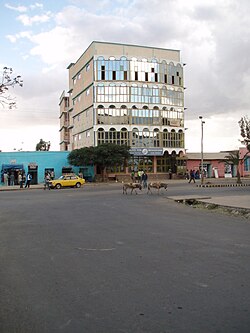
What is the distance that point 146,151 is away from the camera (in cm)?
6128

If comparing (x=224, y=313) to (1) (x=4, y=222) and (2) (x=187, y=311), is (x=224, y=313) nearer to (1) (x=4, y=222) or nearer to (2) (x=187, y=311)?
(2) (x=187, y=311)

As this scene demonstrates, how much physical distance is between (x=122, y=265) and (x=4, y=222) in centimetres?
807

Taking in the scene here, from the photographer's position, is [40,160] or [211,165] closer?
[40,160]

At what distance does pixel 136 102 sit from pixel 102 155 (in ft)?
45.0

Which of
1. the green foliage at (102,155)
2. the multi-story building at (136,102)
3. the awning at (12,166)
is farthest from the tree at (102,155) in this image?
the awning at (12,166)

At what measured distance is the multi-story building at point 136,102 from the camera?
60.3 metres

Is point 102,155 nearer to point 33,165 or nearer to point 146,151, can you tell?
point 146,151

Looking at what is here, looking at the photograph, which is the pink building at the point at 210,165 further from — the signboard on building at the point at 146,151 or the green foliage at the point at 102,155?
the green foliage at the point at 102,155

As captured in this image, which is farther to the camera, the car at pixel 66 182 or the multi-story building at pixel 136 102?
the multi-story building at pixel 136 102

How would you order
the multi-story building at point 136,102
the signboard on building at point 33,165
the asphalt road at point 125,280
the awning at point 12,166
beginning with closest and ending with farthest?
the asphalt road at point 125,280
the awning at point 12,166
the signboard on building at point 33,165
the multi-story building at point 136,102

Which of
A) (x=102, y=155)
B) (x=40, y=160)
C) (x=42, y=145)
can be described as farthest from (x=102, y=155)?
(x=42, y=145)

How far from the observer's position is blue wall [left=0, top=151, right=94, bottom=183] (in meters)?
55.6

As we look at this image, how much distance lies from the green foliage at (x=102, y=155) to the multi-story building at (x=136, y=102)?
6.25m

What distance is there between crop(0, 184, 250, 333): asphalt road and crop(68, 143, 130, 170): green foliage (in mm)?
40637
